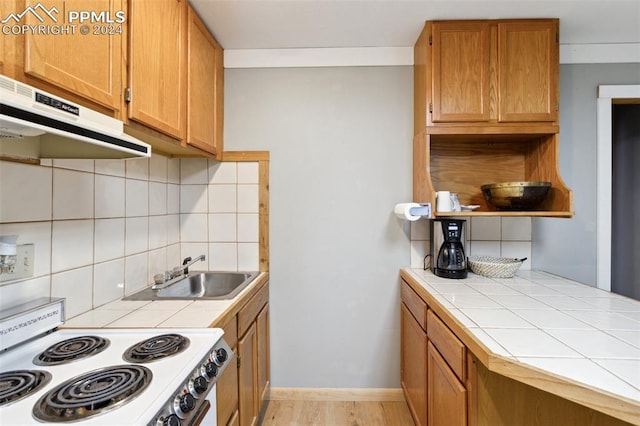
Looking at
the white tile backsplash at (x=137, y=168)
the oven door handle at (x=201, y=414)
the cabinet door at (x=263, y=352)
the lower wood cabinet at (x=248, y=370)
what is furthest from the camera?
the cabinet door at (x=263, y=352)

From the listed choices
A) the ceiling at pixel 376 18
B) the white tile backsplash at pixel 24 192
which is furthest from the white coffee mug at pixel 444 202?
the white tile backsplash at pixel 24 192

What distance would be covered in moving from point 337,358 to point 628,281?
7.65ft

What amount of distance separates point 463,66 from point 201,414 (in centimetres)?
203

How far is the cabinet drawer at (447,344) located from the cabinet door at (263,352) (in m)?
0.96

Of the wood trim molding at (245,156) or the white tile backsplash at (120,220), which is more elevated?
the wood trim molding at (245,156)

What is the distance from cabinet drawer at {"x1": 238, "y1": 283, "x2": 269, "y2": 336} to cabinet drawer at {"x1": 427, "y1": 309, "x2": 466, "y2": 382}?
90 centimetres

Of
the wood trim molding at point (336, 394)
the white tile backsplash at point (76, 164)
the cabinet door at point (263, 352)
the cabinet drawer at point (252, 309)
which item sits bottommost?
the wood trim molding at point (336, 394)

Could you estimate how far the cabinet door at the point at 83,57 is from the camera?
0.76 m

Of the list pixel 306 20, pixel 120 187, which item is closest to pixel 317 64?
pixel 306 20

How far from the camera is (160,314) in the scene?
1230mm

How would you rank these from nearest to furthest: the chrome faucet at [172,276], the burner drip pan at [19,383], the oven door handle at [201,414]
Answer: the burner drip pan at [19,383], the oven door handle at [201,414], the chrome faucet at [172,276]

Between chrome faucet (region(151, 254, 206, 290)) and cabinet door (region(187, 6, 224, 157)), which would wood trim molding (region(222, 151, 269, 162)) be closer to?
cabinet door (region(187, 6, 224, 157))

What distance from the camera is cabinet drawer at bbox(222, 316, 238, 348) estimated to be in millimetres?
1242

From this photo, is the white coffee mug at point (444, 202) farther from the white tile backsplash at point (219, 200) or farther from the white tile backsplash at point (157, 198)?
the white tile backsplash at point (157, 198)
